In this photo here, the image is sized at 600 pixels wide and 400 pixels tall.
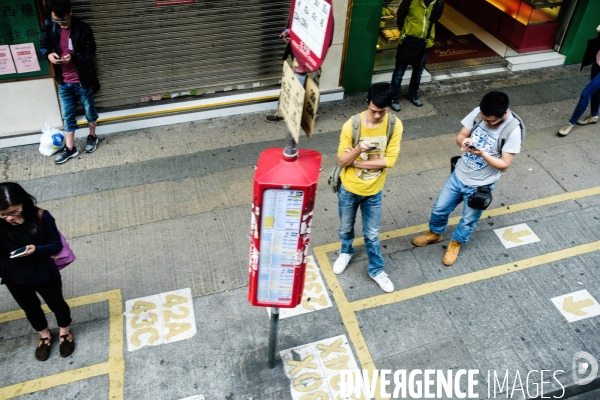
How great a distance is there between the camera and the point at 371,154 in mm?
4742

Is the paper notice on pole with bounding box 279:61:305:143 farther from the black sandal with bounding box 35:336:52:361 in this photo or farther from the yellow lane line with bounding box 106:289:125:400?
the black sandal with bounding box 35:336:52:361

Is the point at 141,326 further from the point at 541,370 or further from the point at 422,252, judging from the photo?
the point at 541,370

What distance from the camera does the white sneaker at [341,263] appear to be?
566cm

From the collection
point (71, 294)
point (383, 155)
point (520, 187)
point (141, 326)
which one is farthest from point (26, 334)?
point (520, 187)

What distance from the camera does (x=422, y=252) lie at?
602 cm

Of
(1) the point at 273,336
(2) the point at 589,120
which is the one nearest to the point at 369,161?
(1) the point at 273,336

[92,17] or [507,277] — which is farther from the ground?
[92,17]

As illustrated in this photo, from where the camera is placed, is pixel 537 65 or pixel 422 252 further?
pixel 537 65

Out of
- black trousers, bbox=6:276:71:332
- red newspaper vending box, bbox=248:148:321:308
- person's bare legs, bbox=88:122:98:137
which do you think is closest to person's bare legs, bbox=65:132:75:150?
person's bare legs, bbox=88:122:98:137

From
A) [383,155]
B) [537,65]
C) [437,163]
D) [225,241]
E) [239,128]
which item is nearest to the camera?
[383,155]

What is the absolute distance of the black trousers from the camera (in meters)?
4.38

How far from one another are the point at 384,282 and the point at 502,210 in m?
2.08

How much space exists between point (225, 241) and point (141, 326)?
136 cm

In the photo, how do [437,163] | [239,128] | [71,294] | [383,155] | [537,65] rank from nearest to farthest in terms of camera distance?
[383,155] → [71,294] → [437,163] → [239,128] → [537,65]
